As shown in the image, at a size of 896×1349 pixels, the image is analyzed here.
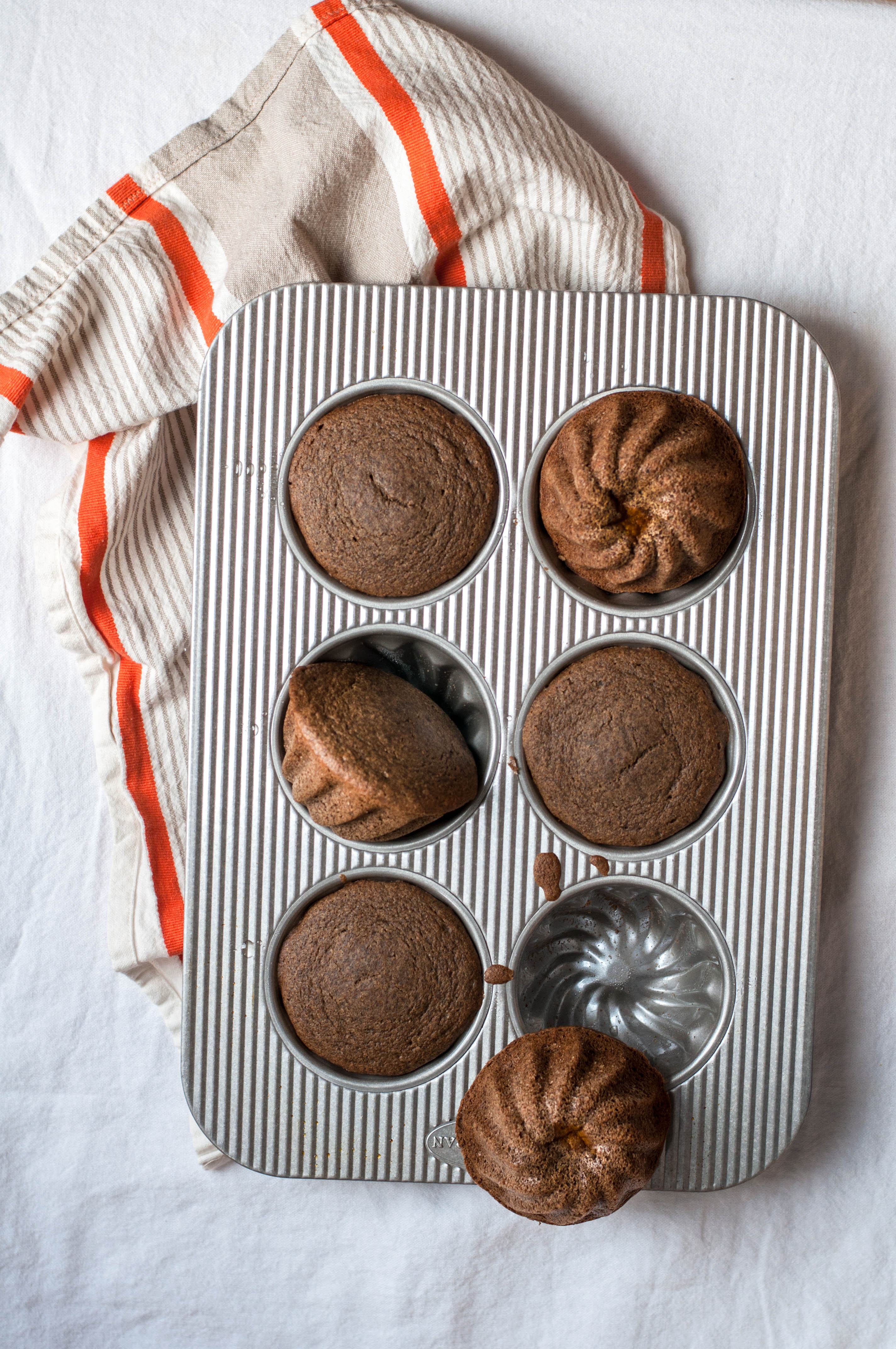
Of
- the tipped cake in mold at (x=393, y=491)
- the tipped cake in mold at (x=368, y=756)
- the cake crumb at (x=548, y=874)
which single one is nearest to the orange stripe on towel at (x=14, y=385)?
the tipped cake in mold at (x=393, y=491)

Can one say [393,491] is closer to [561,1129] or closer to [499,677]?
[499,677]

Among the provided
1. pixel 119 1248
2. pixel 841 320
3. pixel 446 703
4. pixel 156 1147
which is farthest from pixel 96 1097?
pixel 841 320

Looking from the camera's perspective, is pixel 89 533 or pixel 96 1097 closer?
pixel 89 533

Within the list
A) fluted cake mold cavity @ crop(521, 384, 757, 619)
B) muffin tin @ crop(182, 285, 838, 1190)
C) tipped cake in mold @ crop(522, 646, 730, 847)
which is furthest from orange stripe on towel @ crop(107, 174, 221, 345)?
tipped cake in mold @ crop(522, 646, 730, 847)

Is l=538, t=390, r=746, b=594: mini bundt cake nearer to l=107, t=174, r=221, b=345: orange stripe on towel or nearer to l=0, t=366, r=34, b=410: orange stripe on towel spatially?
l=107, t=174, r=221, b=345: orange stripe on towel

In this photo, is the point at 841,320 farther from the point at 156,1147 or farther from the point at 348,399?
the point at 156,1147
